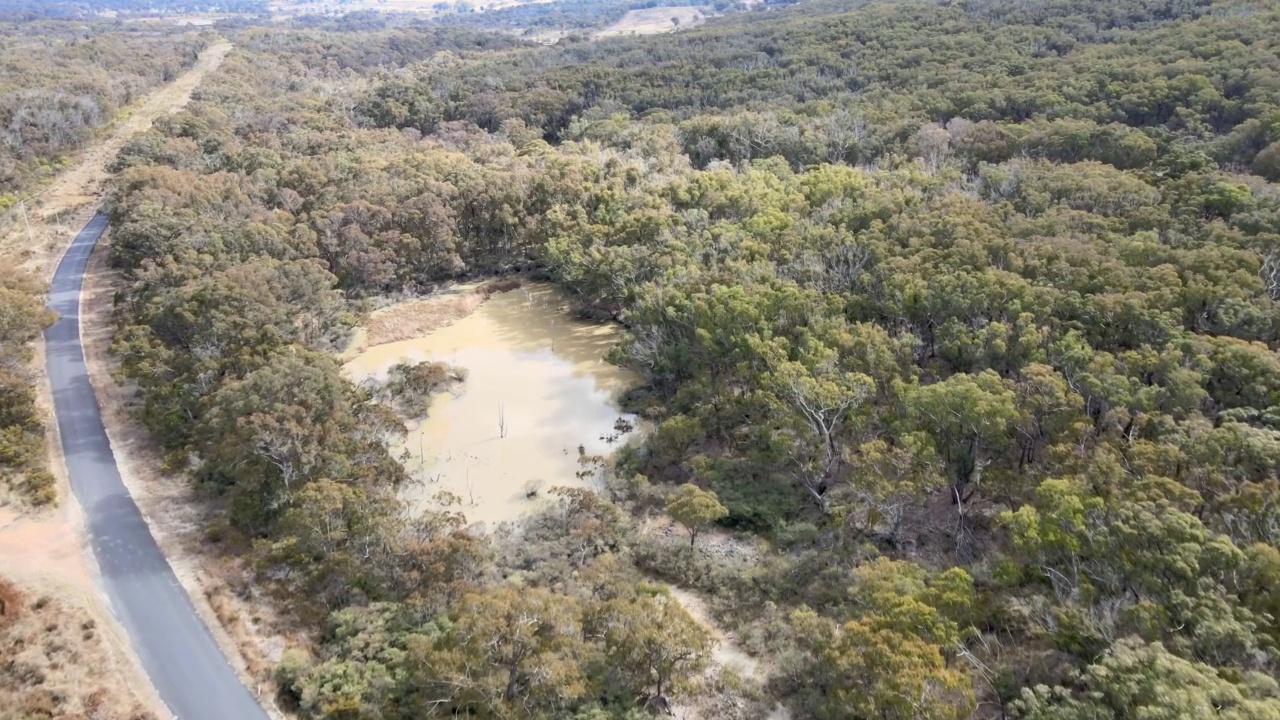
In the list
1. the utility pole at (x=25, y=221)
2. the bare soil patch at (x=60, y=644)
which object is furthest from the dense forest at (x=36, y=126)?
the bare soil patch at (x=60, y=644)

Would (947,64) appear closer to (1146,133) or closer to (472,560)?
(1146,133)

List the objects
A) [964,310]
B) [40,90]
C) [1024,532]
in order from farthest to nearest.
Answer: [40,90]
[964,310]
[1024,532]

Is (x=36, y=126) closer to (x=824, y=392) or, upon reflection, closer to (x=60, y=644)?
(x=60, y=644)

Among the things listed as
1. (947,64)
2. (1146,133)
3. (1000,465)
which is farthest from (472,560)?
(947,64)

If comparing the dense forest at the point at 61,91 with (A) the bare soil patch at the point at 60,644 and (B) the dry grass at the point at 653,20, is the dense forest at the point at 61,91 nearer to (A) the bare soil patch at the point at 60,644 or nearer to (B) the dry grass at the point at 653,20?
(A) the bare soil patch at the point at 60,644

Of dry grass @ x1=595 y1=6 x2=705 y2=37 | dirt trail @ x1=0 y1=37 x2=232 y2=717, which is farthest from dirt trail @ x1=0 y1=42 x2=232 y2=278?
dry grass @ x1=595 y1=6 x2=705 y2=37
